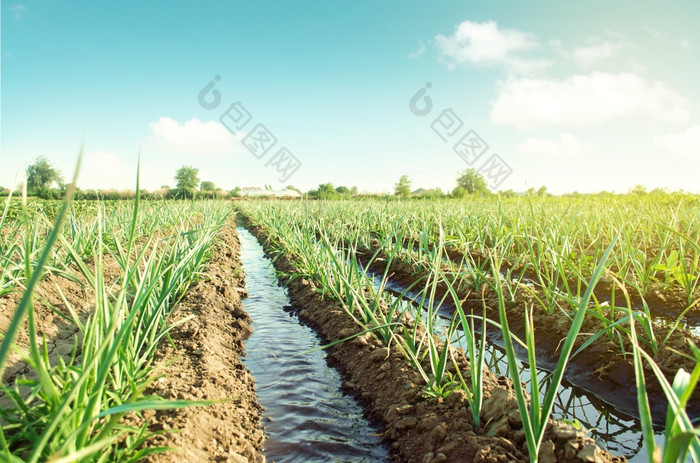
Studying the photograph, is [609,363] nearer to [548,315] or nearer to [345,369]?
[548,315]

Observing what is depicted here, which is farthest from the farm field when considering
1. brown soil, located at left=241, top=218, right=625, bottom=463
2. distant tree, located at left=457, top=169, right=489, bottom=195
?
distant tree, located at left=457, top=169, right=489, bottom=195

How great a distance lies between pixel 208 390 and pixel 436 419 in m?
1.12

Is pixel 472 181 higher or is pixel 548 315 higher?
pixel 472 181

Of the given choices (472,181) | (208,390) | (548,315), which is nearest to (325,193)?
(548,315)

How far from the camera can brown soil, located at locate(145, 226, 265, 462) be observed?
1.77 metres

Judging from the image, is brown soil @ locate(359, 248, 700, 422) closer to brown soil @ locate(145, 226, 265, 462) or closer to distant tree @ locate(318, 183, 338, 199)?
brown soil @ locate(145, 226, 265, 462)

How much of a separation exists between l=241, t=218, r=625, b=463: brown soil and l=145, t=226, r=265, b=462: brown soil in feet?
2.13

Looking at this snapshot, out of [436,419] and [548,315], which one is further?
[548,315]

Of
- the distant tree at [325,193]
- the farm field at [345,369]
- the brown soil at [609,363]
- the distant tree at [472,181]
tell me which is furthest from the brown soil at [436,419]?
the distant tree at [472,181]

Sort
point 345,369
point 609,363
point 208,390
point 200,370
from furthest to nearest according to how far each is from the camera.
Result: point 345,369, point 609,363, point 200,370, point 208,390

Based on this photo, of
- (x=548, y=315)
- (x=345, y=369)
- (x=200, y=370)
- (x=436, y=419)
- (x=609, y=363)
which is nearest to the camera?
(x=436, y=419)

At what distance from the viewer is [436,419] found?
1999 mm

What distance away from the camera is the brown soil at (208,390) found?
177 cm

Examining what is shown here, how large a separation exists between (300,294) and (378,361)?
2.20 meters
